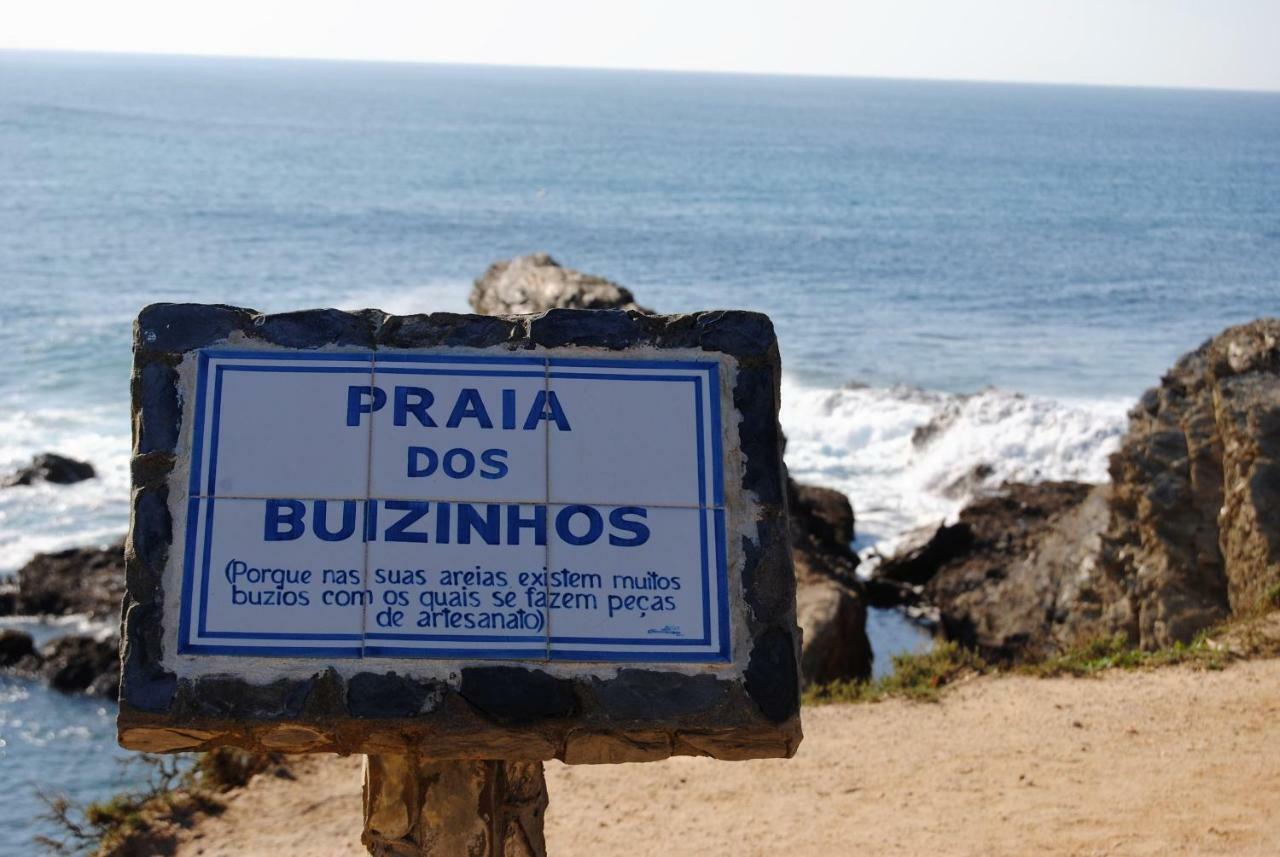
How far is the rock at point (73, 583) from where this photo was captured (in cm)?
1580

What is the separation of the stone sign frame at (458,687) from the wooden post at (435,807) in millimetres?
495

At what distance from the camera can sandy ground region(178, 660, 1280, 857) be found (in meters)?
6.80

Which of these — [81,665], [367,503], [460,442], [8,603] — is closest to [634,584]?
[460,442]

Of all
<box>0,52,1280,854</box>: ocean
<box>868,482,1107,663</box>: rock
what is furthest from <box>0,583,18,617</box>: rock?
<box>868,482,1107,663</box>: rock

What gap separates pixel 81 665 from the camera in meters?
13.7

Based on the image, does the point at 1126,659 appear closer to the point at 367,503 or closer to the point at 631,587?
the point at 631,587

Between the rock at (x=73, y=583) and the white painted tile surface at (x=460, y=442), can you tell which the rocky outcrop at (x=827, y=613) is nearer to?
the white painted tile surface at (x=460, y=442)

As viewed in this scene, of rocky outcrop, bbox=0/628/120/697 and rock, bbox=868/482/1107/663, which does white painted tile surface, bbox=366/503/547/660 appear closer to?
rock, bbox=868/482/1107/663

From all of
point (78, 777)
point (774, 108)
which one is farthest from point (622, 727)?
point (774, 108)

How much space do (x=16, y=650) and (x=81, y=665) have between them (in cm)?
98

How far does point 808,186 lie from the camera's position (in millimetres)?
64375

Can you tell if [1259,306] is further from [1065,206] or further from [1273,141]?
[1273,141]

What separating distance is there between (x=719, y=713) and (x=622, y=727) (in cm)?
27

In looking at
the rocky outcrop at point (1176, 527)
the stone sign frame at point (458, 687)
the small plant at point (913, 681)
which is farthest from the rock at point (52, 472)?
the stone sign frame at point (458, 687)
